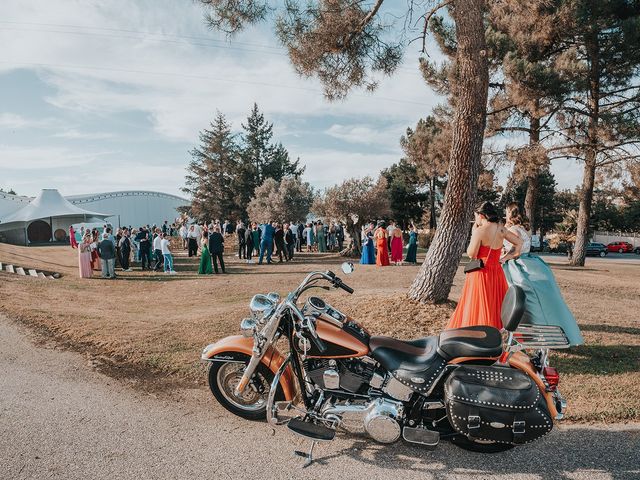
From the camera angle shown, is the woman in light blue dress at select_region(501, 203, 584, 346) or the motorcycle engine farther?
the woman in light blue dress at select_region(501, 203, 584, 346)

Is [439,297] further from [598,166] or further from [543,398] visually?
[598,166]

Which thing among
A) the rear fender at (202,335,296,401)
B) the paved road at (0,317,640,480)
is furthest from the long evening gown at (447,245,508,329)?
the rear fender at (202,335,296,401)

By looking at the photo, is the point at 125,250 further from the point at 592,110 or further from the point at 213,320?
the point at 592,110

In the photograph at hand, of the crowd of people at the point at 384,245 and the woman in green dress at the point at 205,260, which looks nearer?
the woman in green dress at the point at 205,260

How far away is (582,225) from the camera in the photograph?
19.4 metres

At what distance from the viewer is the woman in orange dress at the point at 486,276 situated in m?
4.94

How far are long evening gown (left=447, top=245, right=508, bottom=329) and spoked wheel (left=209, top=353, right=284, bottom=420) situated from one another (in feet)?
8.36

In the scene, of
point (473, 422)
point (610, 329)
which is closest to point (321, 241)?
point (610, 329)

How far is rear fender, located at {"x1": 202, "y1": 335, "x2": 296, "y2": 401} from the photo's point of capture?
3.54 metres

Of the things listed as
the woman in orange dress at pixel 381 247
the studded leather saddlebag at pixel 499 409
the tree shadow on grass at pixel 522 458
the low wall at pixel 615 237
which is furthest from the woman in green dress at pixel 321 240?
the low wall at pixel 615 237

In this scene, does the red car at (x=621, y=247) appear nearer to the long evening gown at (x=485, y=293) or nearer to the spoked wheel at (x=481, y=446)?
the long evening gown at (x=485, y=293)

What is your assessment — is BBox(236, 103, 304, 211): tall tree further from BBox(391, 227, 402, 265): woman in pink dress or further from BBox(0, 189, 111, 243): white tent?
BBox(391, 227, 402, 265): woman in pink dress

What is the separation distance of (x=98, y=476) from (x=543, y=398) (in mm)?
3194

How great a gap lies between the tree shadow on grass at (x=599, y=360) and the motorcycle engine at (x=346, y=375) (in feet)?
10.5
